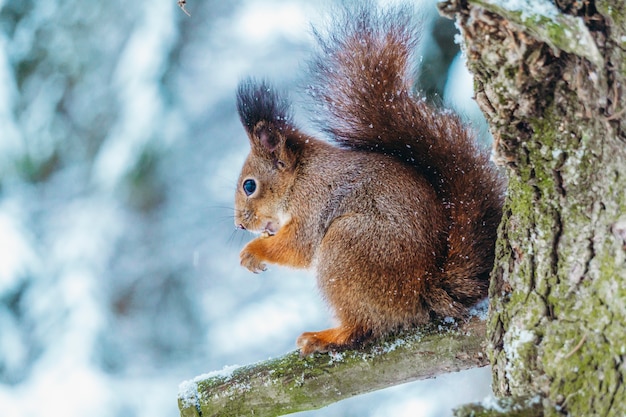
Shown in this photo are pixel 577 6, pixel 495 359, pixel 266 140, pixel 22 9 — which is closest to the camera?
pixel 577 6

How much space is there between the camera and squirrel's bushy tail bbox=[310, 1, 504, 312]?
1712 millimetres

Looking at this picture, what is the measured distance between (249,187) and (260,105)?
253mm

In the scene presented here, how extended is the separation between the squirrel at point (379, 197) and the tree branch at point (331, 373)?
0.14 feet

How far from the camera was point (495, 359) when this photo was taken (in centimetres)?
122

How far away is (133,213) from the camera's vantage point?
10.3 ft

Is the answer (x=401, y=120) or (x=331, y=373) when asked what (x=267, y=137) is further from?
(x=331, y=373)

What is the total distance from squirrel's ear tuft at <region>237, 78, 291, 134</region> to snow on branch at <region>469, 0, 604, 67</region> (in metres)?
1.26

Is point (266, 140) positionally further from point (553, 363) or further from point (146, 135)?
point (553, 363)

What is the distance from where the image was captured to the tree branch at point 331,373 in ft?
5.42

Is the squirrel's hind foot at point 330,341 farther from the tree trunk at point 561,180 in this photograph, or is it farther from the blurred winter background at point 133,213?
the blurred winter background at point 133,213

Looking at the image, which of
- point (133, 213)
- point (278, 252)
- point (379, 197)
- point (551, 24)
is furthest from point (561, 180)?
point (133, 213)

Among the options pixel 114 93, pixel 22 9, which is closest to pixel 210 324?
pixel 114 93

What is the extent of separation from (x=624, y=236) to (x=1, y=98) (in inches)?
102

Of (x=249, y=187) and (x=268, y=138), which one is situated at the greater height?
(x=268, y=138)
